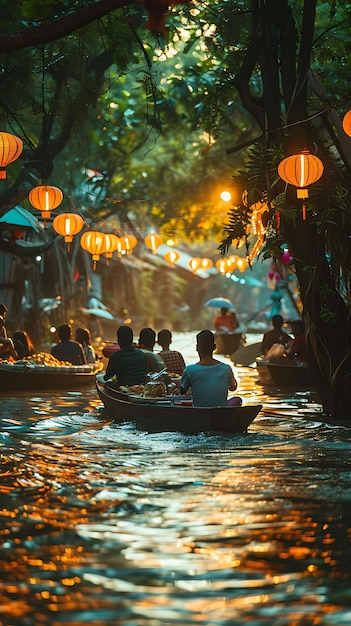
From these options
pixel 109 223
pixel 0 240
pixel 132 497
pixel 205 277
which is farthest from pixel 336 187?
pixel 205 277

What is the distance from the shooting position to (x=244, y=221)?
1486 cm

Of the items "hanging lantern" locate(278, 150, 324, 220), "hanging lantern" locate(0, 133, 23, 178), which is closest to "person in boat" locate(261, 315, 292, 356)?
"hanging lantern" locate(0, 133, 23, 178)

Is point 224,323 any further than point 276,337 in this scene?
Yes

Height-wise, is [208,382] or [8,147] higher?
[8,147]

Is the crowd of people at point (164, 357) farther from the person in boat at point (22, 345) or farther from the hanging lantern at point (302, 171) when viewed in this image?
the hanging lantern at point (302, 171)

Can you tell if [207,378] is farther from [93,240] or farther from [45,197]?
[93,240]

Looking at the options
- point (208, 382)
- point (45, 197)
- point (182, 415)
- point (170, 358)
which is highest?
point (45, 197)

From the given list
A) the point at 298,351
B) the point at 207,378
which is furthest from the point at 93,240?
the point at 207,378

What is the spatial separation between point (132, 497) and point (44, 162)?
41.2 ft

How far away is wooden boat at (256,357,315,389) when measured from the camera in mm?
19594

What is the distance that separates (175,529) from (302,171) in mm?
6923

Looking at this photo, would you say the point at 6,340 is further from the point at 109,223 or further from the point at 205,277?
the point at 205,277

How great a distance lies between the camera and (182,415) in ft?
39.1

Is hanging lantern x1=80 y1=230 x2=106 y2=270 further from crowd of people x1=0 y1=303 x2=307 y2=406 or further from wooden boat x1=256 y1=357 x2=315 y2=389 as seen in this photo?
wooden boat x1=256 y1=357 x2=315 y2=389
